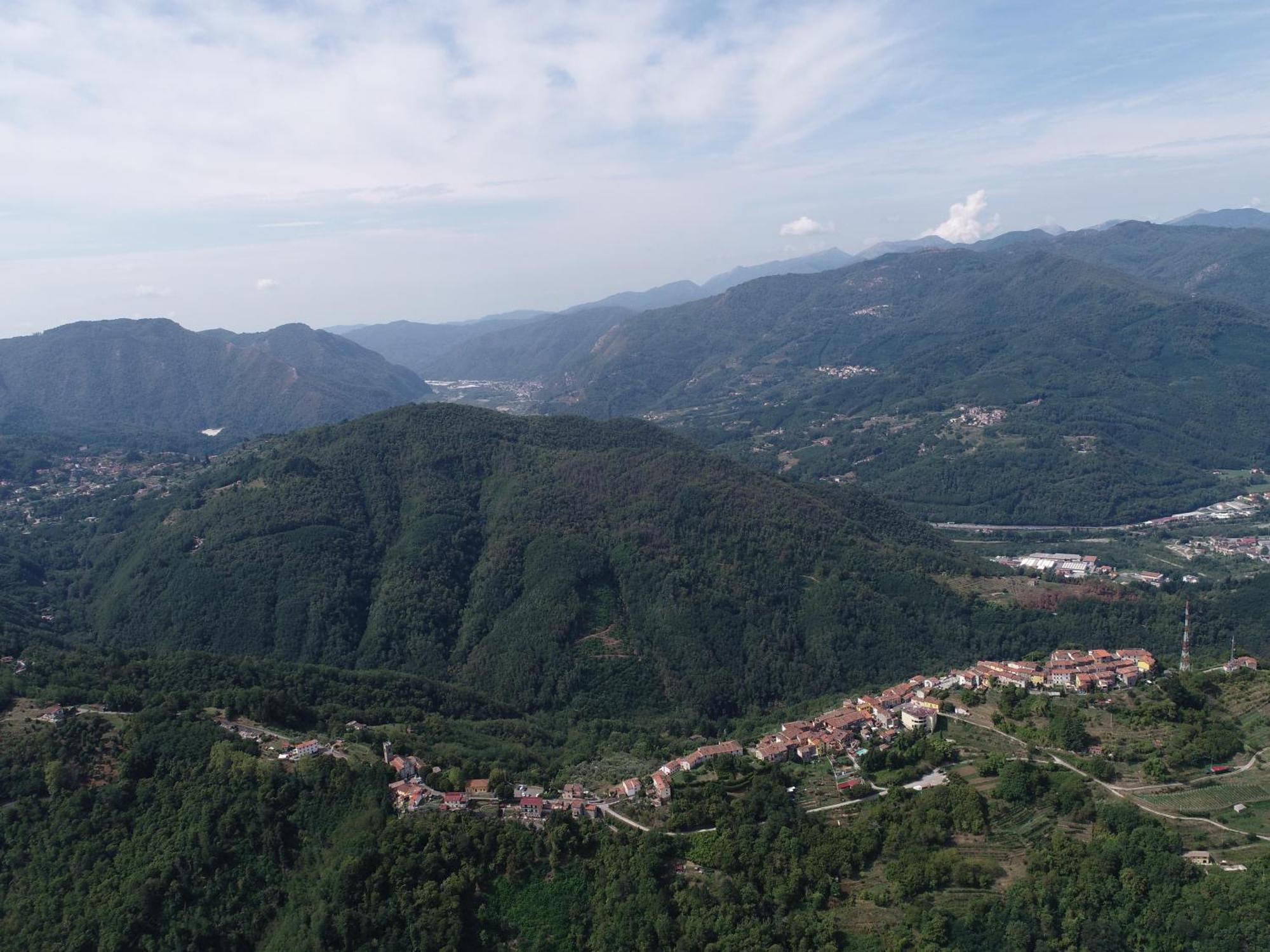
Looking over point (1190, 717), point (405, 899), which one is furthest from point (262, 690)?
point (1190, 717)

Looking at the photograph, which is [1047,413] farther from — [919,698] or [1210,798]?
[1210,798]

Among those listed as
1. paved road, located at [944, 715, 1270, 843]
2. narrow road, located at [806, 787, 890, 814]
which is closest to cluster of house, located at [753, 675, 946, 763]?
narrow road, located at [806, 787, 890, 814]

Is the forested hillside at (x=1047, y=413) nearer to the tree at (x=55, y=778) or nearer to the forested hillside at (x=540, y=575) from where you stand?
the forested hillside at (x=540, y=575)

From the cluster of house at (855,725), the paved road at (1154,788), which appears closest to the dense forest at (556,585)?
the cluster of house at (855,725)

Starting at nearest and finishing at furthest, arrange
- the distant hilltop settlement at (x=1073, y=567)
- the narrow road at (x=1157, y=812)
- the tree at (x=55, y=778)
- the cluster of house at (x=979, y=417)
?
the narrow road at (x=1157, y=812), the tree at (x=55, y=778), the distant hilltop settlement at (x=1073, y=567), the cluster of house at (x=979, y=417)

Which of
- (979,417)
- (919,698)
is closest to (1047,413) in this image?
(979,417)

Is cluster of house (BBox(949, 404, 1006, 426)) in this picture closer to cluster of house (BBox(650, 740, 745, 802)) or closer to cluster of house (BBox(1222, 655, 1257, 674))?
cluster of house (BBox(1222, 655, 1257, 674))

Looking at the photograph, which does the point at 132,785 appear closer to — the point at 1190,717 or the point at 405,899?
the point at 405,899
